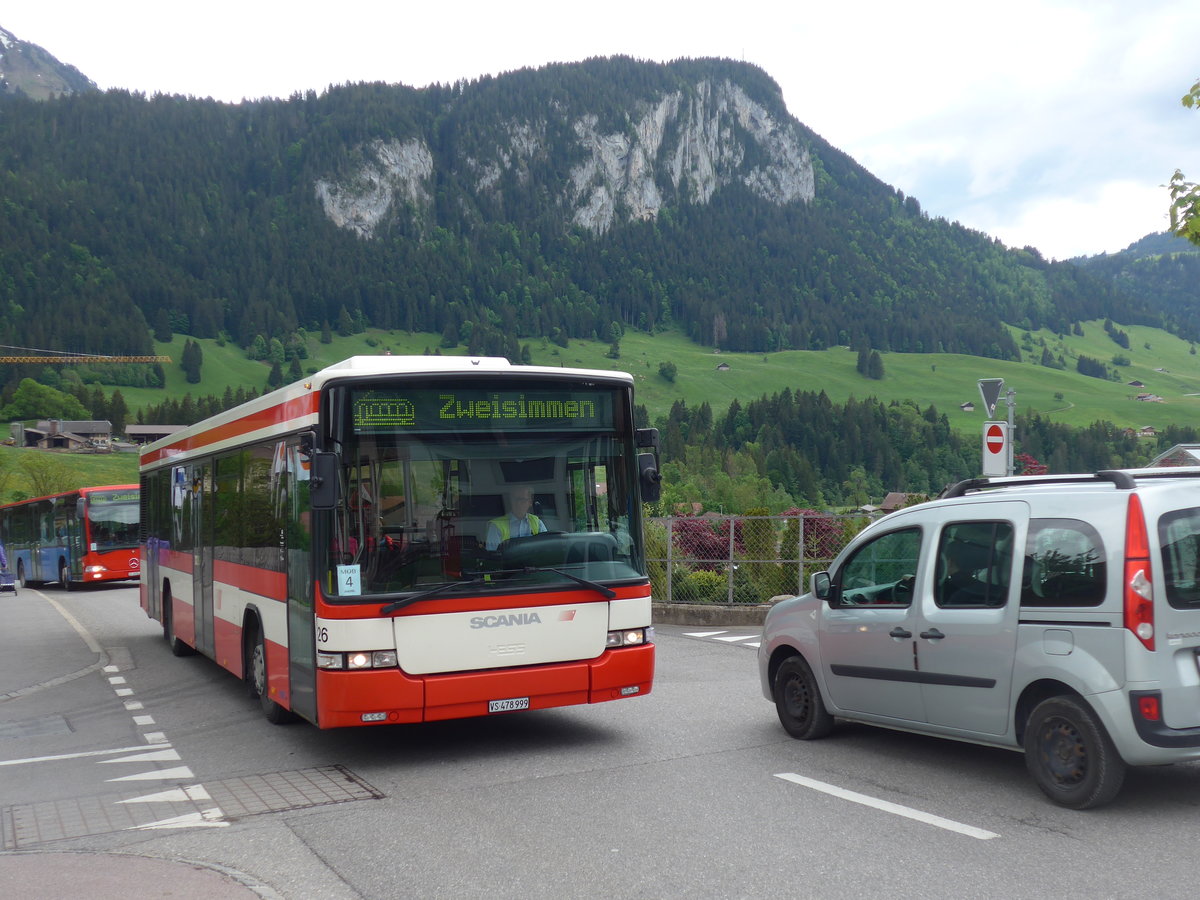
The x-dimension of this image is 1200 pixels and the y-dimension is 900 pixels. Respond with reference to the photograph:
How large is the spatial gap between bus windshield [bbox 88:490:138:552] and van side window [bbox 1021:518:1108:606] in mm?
30545

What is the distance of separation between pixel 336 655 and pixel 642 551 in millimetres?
2318

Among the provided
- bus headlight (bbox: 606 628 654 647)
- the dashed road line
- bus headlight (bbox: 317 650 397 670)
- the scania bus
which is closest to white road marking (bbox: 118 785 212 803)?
bus headlight (bbox: 317 650 397 670)

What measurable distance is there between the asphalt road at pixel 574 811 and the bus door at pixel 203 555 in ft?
6.26

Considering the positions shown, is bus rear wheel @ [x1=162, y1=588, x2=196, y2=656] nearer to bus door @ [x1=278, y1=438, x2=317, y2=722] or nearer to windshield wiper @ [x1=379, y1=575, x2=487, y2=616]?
bus door @ [x1=278, y1=438, x2=317, y2=722]

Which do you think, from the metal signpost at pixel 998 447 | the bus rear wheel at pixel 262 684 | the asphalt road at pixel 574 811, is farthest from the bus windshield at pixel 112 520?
the metal signpost at pixel 998 447

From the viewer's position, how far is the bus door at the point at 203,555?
12.2m

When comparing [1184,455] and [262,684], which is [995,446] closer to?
[1184,455]

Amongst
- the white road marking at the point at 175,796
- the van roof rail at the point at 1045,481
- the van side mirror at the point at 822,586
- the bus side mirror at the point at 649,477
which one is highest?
the bus side mirror at the point at 649,477

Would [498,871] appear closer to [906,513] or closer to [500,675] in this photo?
[500,675]

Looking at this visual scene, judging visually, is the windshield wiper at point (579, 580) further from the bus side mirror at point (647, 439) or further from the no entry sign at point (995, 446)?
the no entry sign at point (995, 446)

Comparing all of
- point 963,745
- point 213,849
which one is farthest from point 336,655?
point 963,745

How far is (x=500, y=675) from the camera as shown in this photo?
26.4ft

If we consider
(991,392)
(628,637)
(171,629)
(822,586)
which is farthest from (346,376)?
(991,392)

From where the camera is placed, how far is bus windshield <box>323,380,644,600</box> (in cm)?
784
